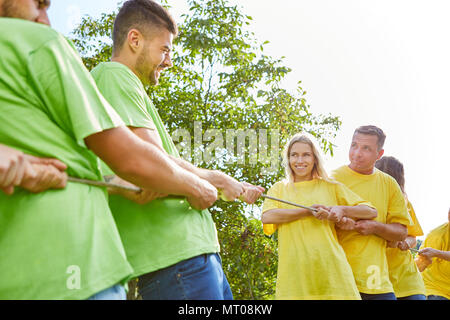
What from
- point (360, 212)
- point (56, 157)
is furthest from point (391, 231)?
point (56, 157)

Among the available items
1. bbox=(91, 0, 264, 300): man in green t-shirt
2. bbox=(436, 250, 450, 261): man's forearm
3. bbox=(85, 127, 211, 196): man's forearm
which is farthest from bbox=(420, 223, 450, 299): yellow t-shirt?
bbox=(85, 127, 211, 196): man's forearm

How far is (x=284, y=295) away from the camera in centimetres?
342

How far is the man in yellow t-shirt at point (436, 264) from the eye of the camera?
520 centimetres

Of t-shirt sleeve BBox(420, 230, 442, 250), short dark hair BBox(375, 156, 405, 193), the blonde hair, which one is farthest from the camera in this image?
t-shirt sleeve BBox(420, 230, 442, 250)

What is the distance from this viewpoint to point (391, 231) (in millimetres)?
3902

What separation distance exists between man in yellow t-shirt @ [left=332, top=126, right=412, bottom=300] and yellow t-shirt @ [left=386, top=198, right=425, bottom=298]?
0.30m

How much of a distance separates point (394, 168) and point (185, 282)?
11.4 ft

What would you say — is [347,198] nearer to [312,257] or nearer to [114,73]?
[312,257]

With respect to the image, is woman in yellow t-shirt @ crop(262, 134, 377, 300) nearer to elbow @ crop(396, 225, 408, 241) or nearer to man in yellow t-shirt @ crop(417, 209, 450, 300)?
elbow @ crop(396, 225, 408, 241)

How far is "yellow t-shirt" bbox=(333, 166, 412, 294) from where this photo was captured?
12.0 feet

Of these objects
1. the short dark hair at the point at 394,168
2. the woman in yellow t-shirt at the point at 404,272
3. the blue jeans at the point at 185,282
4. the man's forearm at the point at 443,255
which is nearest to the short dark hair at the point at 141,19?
the blue jeans at the point at 185,282
